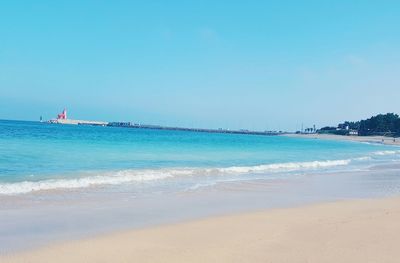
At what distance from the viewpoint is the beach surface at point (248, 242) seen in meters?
5.59

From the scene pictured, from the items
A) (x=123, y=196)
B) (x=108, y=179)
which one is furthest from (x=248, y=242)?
(x=108, y=179)

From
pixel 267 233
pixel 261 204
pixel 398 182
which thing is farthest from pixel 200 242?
pixel 398 182

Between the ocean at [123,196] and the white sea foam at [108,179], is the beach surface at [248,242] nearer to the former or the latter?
the ocean at [123,196]

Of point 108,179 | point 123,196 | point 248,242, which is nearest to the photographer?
point 248,242

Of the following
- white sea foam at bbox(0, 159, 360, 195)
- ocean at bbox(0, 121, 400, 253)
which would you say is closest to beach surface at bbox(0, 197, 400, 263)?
ocean at bbox(0, 121, 400, 253)

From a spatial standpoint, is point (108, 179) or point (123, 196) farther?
point (108, 179)

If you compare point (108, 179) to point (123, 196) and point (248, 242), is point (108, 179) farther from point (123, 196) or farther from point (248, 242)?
point (248, 242)

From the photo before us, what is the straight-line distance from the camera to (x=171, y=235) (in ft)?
22.2

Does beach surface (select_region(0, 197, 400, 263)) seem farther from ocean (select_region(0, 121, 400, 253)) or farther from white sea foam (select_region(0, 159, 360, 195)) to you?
white sea foam (select_region(0, 159, 360, 195))

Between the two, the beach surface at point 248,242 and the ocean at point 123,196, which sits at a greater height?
the beach surface at point 248,242

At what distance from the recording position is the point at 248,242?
6.41 m

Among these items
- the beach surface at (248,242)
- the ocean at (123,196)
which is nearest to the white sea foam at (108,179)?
the ocean at (123,196)

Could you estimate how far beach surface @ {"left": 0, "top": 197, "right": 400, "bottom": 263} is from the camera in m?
5.59

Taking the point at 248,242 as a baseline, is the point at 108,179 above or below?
below
